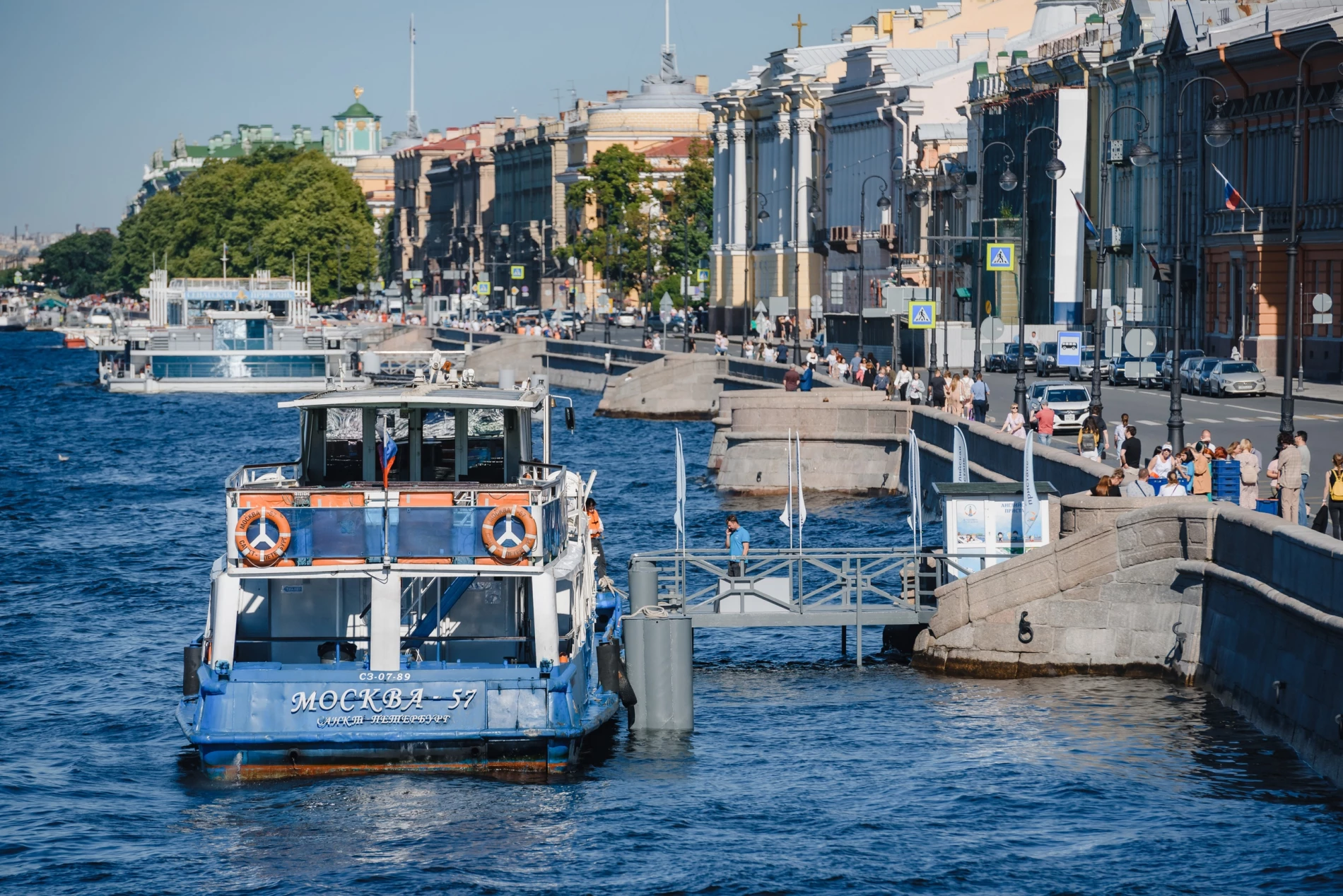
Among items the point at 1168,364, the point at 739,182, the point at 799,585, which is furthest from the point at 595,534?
the point at 739,182

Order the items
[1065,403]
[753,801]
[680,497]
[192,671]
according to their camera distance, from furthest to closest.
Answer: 1. [1065,403]
2. [680,497]
3. [192,671]
4. [753,801]

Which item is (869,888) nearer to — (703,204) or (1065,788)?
(1065,788)

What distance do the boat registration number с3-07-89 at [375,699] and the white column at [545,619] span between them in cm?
89

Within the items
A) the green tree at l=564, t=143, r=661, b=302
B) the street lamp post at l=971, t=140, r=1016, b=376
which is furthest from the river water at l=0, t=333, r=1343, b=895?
the green tree at l=564, t=143, r=661, b=302

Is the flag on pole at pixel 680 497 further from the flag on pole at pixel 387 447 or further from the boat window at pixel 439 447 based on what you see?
the flag on pole at pixel 387 447

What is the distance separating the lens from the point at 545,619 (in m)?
25.5

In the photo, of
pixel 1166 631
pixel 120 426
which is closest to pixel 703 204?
pixel 120 426

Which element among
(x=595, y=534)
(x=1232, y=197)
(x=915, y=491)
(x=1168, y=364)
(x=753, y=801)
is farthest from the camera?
(x=1232, y=197)

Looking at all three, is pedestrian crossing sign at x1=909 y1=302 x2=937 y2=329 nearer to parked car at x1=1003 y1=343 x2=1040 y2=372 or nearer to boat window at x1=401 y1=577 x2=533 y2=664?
parked car at x1=1003 y1=343 x2=1040 y2=372

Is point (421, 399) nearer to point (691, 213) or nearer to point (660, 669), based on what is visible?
point (660, 669)

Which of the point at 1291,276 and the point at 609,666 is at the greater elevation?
the point at 1291,276

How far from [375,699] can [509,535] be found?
225 cm

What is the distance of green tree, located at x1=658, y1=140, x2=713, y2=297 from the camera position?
525ft

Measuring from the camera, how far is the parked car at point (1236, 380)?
2633 inches
